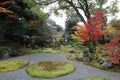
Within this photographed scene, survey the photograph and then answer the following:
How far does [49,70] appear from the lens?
1275 centimetres

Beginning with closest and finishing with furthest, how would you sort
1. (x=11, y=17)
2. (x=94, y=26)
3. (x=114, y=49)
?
(x=114, y=49) < (x=94, y=26) < (x=11, y=17)

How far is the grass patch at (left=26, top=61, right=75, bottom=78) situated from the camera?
39.0ft

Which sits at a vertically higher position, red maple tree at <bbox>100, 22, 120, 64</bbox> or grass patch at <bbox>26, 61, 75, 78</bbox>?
red maple tree at <bbox>100, 22, 120, 64</bbox>

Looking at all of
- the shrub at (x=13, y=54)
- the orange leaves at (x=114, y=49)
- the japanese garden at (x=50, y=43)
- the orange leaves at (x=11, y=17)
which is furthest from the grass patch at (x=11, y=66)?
the orange leaves at (x=11, y=17)

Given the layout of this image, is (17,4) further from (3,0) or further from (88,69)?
(88,69)

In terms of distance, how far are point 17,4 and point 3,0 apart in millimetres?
1499

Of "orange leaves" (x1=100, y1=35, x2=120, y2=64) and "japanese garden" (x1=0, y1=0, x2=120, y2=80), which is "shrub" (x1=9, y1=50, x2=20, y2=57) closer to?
"japanese garden" (x1=0, y1=0, x2=120, y2=80)

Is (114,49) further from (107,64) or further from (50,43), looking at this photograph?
(50,43)

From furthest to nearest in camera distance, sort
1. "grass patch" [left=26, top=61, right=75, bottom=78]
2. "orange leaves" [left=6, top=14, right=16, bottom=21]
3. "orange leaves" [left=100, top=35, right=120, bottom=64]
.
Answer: "orange leaves" [left=6, top=14, right=16, bottom=21], "orange leaves" [left=100, top=35, right=120, bottom=64], "grass patch" [left=26, top=61, right=75, bottom=78]

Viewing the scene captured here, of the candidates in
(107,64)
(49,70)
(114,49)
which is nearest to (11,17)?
(49,70)

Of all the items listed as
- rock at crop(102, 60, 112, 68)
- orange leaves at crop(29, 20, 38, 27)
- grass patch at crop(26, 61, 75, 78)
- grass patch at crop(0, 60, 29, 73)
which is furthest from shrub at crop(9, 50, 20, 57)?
rock at crop(102, 60, 112, 68)

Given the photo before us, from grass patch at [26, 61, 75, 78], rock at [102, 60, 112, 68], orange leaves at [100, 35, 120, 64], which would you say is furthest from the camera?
rock at [102, 60, 112, 68]

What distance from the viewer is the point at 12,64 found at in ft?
48.3

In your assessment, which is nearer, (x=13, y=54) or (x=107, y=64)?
(x=107, y=64)
